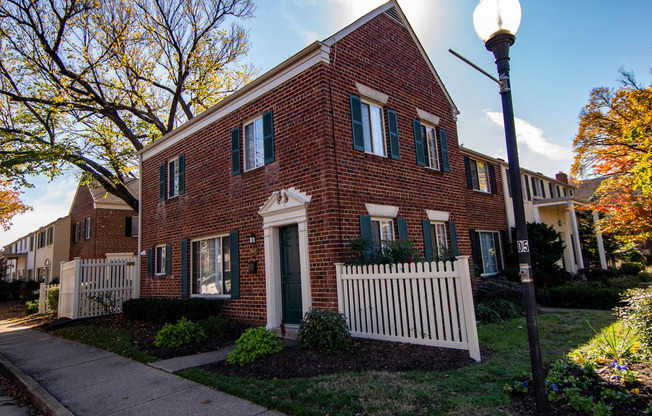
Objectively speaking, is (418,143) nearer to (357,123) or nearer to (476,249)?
(357,123)

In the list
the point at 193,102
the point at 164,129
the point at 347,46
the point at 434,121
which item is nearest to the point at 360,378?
the point at 347,46

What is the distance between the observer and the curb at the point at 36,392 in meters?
4.85

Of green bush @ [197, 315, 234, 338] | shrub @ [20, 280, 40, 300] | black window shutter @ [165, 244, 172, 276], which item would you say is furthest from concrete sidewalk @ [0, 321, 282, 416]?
shrub @ [20, 280, 40, 300]

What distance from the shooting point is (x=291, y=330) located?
812cm

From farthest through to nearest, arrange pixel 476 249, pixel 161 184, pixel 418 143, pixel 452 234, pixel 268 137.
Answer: pixel 476 249 < pixel 161 184 < pixel 452 234 < pixel 418 143 < pixel 268 137

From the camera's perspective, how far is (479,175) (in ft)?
51.4

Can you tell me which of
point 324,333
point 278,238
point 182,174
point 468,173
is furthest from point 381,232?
point 468,173

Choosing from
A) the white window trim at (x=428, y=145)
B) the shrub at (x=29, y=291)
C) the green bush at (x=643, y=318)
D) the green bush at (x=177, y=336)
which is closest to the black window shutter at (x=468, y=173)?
the white window trim at (x=428, y=145)

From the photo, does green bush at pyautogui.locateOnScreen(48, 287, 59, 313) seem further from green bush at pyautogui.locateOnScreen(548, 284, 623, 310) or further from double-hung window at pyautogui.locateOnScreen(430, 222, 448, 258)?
green bush at pyautogui.locateOnScreen(548, 284, 623, 310)

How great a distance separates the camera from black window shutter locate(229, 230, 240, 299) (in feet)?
31.2

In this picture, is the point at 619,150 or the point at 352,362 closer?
the point at 352,362

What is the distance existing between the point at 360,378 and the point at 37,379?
17.8 feet

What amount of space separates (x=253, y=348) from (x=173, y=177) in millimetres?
8365

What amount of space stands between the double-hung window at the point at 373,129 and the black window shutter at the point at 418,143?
1338 millimetres
